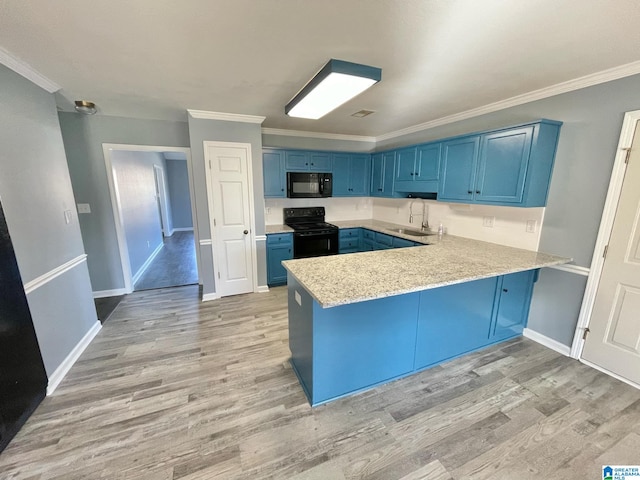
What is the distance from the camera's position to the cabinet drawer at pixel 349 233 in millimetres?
4357

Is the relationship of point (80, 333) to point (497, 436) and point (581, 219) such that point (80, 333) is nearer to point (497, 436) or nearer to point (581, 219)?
point (497, 436)

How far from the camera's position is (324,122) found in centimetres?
368

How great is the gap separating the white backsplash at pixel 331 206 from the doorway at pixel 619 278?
3.34m

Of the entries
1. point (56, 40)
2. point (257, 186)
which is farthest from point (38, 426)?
point (257, 186)

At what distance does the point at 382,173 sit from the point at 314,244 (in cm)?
163

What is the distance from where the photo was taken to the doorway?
1.96 metres

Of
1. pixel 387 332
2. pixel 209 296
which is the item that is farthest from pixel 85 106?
pixel 387 332

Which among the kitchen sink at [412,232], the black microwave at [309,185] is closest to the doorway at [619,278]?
the kitchen sink at [412,232]

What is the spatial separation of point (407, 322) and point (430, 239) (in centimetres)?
162

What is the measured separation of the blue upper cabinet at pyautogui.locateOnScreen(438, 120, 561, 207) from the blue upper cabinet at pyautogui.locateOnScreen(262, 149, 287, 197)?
7.70 feet

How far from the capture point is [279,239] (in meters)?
3.95

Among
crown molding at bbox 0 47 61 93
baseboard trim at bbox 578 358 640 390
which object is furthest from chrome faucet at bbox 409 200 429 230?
crown molding at bbox 0 47 61 93

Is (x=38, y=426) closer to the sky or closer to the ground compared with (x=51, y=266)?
closer to the ground

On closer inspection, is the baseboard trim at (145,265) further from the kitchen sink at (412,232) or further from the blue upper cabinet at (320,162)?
the kitchen sink at (412,232)
